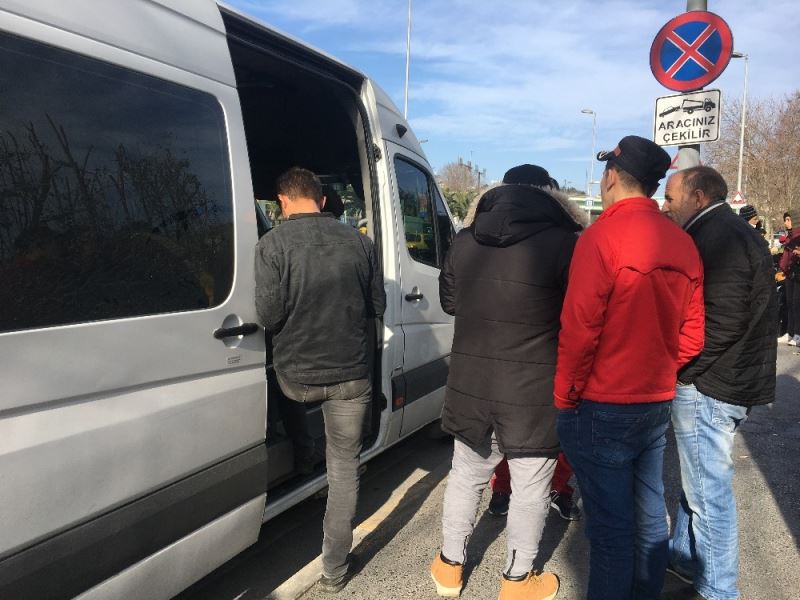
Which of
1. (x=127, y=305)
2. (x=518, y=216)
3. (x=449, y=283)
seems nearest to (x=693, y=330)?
(x=518, y=216)

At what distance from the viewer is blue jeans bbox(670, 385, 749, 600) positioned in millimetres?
2461

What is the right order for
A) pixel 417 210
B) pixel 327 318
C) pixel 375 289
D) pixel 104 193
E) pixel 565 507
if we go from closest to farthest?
1. pixel 104 193
2. pixel 327 318
3. pixel 375 289
4. pixel 565 507
5. pixel 417 210

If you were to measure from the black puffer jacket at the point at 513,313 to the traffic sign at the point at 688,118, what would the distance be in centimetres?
289

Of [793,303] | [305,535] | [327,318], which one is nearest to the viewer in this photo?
[327,318]

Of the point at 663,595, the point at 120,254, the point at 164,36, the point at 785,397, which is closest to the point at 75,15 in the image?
the point at 164,36

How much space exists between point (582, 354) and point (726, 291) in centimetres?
71

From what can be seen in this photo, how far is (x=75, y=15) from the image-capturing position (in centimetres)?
173

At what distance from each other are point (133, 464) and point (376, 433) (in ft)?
5.48

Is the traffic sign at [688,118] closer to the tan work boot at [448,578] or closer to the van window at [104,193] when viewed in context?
the tan work boot at [448,578]

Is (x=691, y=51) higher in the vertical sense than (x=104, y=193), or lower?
higher

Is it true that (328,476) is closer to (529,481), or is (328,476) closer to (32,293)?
Answer: (529,481)

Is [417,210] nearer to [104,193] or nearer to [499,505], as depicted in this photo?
[499,505]

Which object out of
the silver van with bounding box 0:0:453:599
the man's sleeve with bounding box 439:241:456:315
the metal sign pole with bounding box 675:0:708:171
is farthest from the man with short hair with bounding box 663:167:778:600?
the metal sign pole with bounding box 675:0:708:171

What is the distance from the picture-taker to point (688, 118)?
4.88 metres
